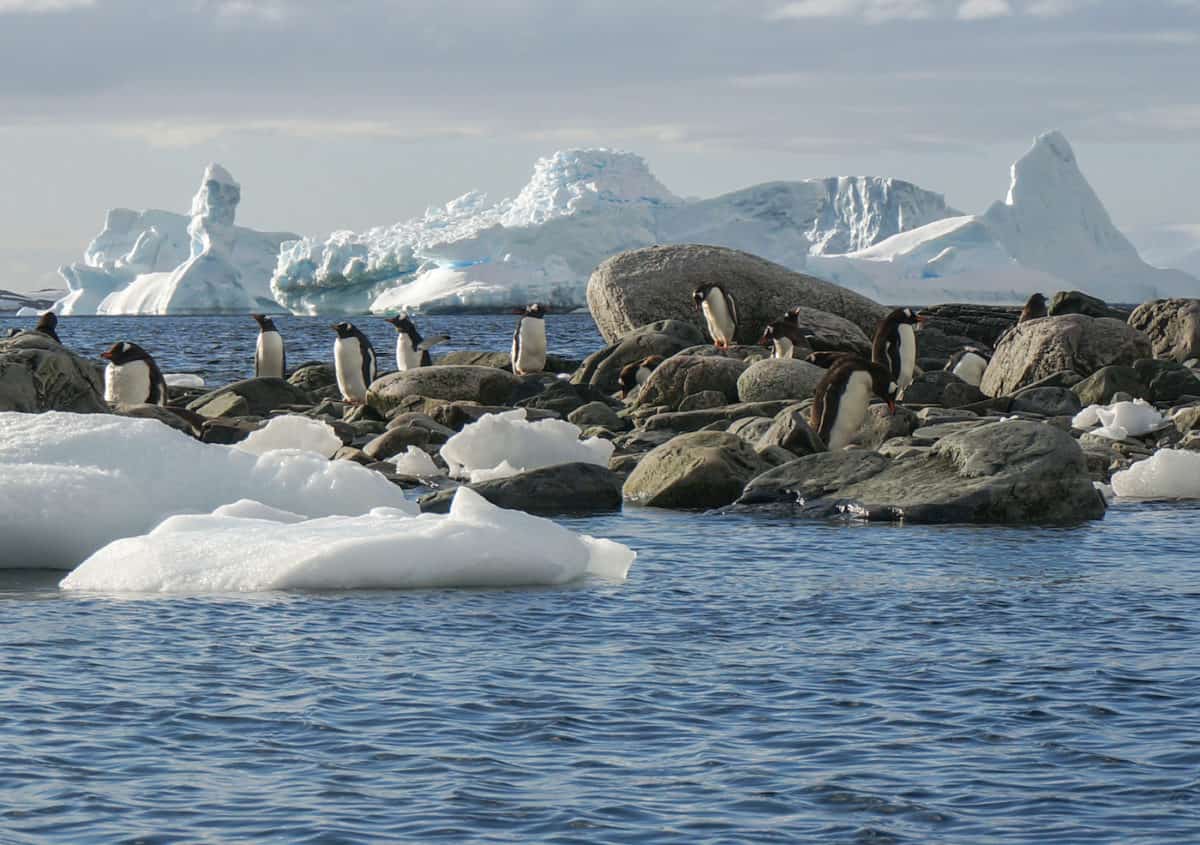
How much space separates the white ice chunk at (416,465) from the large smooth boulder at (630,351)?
7342mm

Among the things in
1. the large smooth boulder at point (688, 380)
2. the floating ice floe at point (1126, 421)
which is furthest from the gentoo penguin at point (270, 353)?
the floating ice floe at point (1126, 421)

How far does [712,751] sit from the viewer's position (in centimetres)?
520

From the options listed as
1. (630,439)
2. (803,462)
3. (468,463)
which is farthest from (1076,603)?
(630,439)

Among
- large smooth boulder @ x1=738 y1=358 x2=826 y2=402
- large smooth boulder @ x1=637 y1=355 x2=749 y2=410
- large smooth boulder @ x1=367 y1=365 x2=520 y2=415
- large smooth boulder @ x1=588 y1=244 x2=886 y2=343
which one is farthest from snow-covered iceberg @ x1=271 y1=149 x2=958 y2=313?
large smooth boulder @ x1=738 y1=358 x2=826 y2=402

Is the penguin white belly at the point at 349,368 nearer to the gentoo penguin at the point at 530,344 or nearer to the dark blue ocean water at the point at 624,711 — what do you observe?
the gentoo penguin at the point at 530,344

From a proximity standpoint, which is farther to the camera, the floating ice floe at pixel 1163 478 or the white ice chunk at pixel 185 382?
the white ice chunk at pixel 185 382

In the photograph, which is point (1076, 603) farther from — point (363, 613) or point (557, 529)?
point (363, 613)

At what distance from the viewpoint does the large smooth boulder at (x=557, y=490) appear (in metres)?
11.6

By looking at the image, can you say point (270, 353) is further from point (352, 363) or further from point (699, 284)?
point (699, 284)

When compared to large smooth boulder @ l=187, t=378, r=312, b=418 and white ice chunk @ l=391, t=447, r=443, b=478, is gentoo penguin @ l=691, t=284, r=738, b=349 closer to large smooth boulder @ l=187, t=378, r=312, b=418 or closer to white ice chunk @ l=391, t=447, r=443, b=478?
large smooth boulder @ l=187, t=378, r=312, b=418

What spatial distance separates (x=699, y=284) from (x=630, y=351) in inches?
169

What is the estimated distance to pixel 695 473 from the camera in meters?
11.9

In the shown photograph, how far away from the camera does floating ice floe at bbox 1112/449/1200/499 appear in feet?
40.6

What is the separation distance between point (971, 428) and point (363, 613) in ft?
18.2
